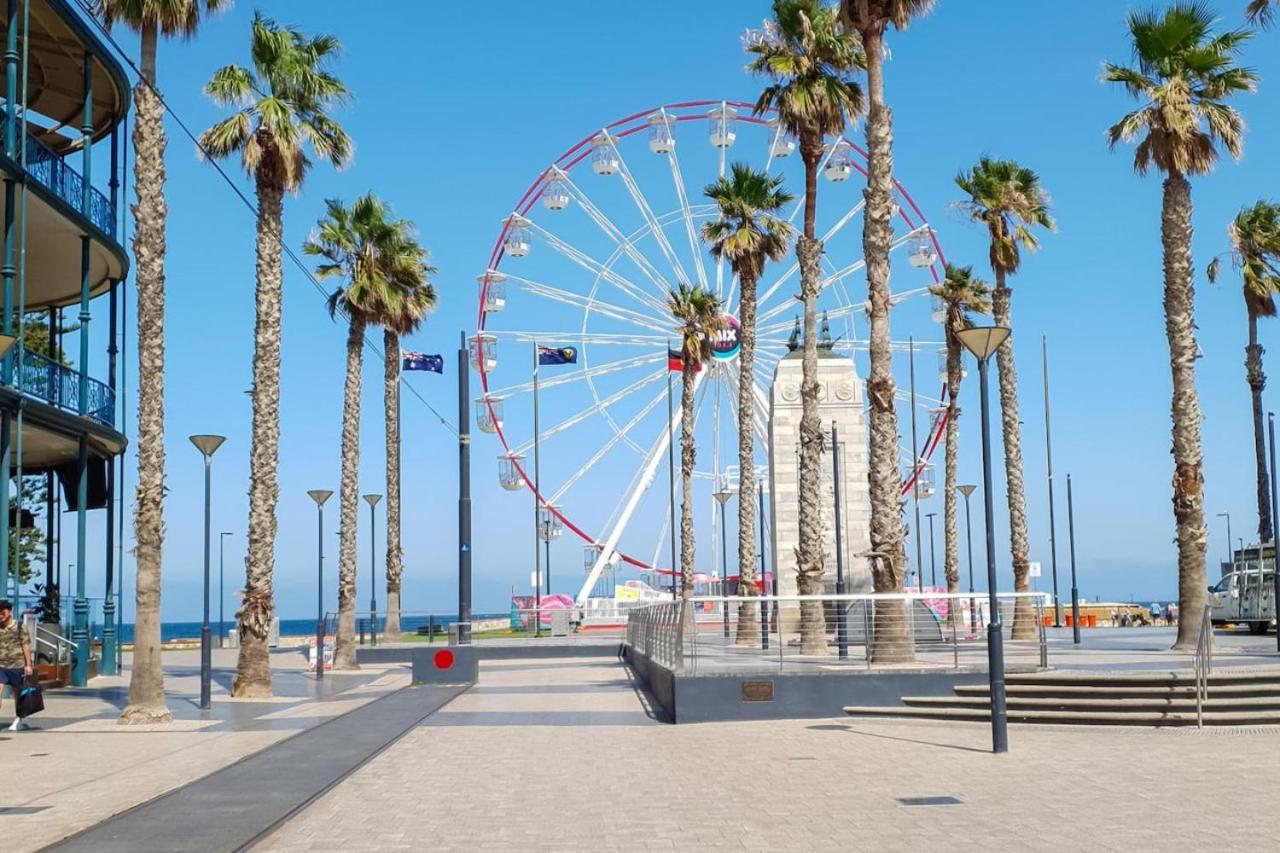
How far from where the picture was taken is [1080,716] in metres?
17.5

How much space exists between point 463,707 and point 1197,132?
1776cm

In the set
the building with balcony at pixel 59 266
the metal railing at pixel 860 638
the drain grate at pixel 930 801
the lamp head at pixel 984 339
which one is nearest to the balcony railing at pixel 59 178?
the building with balcony at pixel 59 266

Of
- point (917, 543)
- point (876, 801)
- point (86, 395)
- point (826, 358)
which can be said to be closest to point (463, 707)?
point (86, 395)

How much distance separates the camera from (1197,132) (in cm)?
2666

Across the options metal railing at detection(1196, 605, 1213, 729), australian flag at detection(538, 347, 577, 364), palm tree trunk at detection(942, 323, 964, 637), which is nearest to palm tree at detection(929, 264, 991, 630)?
palm tree trunk at detection(942, 323, 964, 637)

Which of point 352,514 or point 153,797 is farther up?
point 352,514

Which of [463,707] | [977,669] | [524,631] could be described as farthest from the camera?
[524,631]

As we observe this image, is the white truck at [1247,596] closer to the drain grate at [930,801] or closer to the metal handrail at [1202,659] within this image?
the metal handrail at [1202,659]

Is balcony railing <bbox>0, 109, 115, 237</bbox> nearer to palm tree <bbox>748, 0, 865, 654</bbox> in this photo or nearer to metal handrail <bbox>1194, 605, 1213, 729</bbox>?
palm tree <bbox>748, 0, 865, 654</bbox>

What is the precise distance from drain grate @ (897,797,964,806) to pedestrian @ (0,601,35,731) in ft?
40.5

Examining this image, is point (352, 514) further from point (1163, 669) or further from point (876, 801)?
point (876, 801)

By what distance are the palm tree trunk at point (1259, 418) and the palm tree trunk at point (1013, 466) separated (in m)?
11.2

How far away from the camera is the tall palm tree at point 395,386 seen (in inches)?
1545

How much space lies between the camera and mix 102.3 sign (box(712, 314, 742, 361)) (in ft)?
147
